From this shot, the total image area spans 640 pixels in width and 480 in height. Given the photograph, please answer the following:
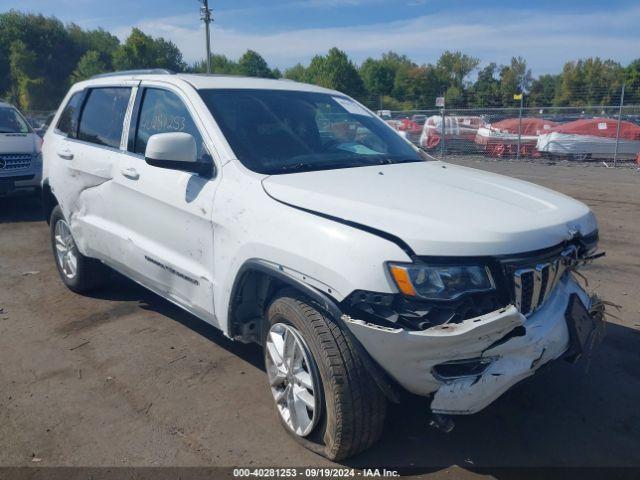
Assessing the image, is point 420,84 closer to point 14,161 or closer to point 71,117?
point 14,161

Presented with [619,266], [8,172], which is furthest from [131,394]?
[8,172]

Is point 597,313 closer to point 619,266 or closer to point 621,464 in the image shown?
point 621,464

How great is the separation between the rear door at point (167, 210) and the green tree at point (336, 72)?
5609cm

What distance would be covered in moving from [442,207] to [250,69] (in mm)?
75062

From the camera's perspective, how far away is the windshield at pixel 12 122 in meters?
9.61

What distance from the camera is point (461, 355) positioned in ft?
8.22

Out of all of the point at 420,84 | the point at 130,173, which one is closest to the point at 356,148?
the point at 130,173

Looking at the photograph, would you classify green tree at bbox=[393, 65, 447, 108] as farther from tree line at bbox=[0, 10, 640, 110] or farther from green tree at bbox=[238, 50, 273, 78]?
green tree at bbox=[238, 50, 273, 78]

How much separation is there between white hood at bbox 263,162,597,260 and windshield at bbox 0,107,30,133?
8.18m

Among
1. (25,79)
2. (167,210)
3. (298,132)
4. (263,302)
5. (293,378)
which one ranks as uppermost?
(25,79)

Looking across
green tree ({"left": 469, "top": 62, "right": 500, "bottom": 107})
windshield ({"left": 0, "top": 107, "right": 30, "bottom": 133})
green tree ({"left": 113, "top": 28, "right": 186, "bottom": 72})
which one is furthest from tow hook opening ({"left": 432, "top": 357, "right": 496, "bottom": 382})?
green tree ({"left": 113, "top": 28, "right": 186, "bottom": 72})

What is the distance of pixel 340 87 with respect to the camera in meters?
59.9

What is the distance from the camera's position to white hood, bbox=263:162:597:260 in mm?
2531

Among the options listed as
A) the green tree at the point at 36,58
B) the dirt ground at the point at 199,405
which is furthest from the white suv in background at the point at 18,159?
the green tree at the point at 36,58
